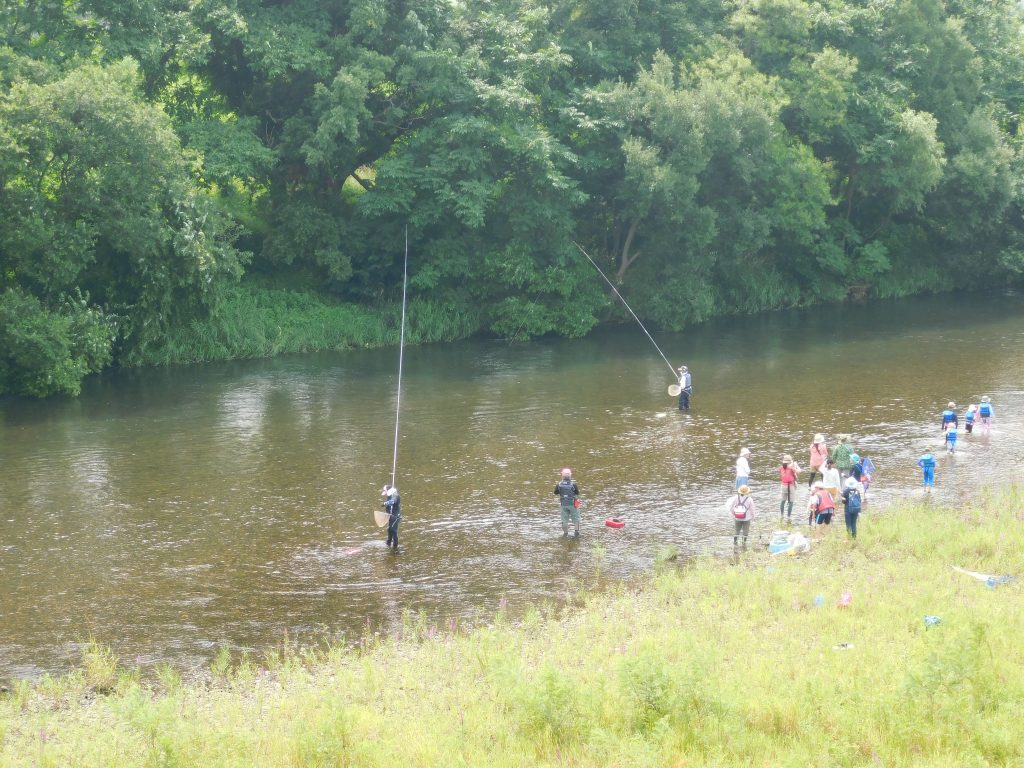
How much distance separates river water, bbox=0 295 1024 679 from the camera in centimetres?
1928

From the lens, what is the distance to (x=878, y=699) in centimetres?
1322

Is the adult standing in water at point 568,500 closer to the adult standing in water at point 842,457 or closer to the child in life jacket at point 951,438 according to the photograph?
the adult standing in water at point 842,457

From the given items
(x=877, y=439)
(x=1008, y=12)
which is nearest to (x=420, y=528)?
(x=877, y=439)

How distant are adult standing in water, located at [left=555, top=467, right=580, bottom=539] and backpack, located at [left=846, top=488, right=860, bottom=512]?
4.99 metres

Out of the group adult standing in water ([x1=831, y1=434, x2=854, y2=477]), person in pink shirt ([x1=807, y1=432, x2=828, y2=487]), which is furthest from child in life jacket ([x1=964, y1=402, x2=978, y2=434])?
adult standing in water ([x1=831, y1=434, x2=854, y2=477])

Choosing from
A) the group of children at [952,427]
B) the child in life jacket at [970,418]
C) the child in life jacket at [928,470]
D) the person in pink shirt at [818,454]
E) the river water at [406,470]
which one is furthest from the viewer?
the child in life jacket at [970,418]

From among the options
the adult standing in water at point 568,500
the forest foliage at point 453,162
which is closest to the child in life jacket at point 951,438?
the adult standing in water at point 568,500

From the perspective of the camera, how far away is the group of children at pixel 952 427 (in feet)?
79.7

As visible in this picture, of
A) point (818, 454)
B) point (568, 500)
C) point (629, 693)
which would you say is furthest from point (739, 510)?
point (629, 693)

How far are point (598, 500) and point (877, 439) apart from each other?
8484mm

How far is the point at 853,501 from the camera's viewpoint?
68.6 feet

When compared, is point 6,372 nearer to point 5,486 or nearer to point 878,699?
point 5,486

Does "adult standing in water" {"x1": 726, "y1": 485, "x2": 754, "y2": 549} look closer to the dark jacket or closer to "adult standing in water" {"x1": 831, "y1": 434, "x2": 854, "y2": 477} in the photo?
the dark jacket

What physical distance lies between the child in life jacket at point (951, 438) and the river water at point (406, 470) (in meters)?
0.43
